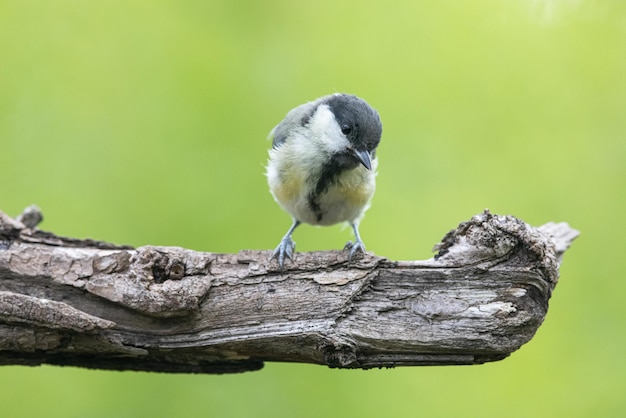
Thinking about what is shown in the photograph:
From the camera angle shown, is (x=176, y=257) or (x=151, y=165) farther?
(x=151, y=165)

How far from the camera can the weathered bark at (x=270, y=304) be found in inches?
58.1

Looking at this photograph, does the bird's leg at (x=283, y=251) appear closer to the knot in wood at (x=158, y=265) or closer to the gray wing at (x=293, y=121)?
the knot in wood at (x=158, y=265)

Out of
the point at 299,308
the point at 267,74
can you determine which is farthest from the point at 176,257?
the point at 267,74

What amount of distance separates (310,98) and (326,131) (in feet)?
1.80

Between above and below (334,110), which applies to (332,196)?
below

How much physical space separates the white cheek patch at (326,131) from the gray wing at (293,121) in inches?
1.8

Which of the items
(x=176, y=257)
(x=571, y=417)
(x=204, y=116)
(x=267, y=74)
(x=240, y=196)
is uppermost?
(x=267, y=74)

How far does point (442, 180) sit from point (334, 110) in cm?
61

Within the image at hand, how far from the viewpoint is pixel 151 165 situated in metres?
2.45

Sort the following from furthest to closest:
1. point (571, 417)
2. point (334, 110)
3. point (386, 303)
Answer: point (571, 417) → point (334, 110) → point (386, 303)

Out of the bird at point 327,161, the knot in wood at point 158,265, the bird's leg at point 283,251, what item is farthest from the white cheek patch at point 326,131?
the knot in wood at point 158,265

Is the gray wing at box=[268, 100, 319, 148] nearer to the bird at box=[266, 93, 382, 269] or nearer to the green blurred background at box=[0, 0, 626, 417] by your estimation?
the bird at box=[266, 93, 382, 269]

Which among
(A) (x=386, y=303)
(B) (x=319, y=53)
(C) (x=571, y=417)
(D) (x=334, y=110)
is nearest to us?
(A) (x=386, y=303)

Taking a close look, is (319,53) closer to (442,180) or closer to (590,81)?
(442,180)
